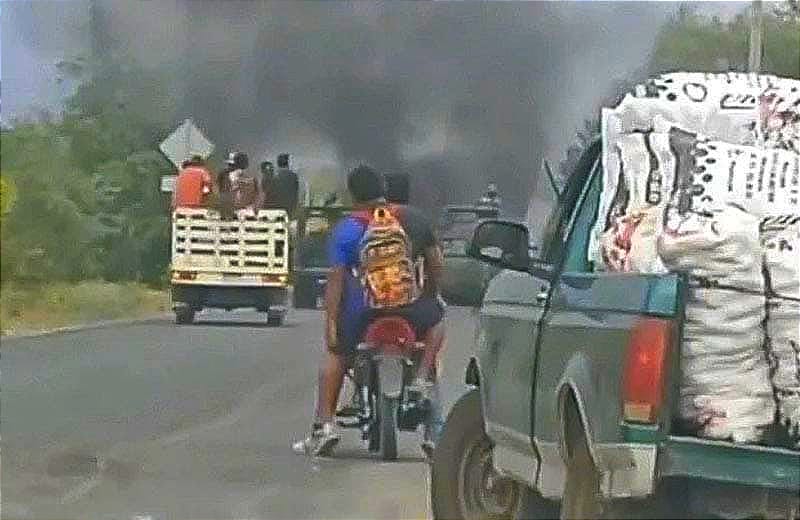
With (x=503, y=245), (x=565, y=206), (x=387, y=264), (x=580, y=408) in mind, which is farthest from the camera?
(x=387, y=264)

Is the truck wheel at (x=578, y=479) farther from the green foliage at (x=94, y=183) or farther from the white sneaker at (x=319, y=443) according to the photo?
the green foliage at (x=94, y=183)

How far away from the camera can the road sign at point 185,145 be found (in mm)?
7461

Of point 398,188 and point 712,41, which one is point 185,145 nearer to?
point 398,188

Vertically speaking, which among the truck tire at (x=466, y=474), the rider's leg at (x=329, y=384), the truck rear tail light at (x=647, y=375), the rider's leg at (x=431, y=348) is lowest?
the truck tire at (x=466, y=474)

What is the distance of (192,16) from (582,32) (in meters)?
1.62

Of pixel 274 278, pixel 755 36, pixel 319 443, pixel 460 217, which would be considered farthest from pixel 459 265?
pixel 755 36

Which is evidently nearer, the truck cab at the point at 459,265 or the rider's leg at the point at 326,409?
the truck cab at the point at 459,265

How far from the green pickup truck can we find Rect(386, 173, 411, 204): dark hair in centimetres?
55

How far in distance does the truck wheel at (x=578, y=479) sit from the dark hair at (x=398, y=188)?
189cm

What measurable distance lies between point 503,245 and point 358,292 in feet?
2.83

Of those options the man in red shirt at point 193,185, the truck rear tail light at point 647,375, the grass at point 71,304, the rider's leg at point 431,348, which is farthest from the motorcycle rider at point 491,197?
the truck rear tail light at point 647,375

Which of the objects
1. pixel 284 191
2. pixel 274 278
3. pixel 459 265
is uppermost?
pixel 284 191

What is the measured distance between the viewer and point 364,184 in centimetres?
744

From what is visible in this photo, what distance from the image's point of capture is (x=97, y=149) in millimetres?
7465
